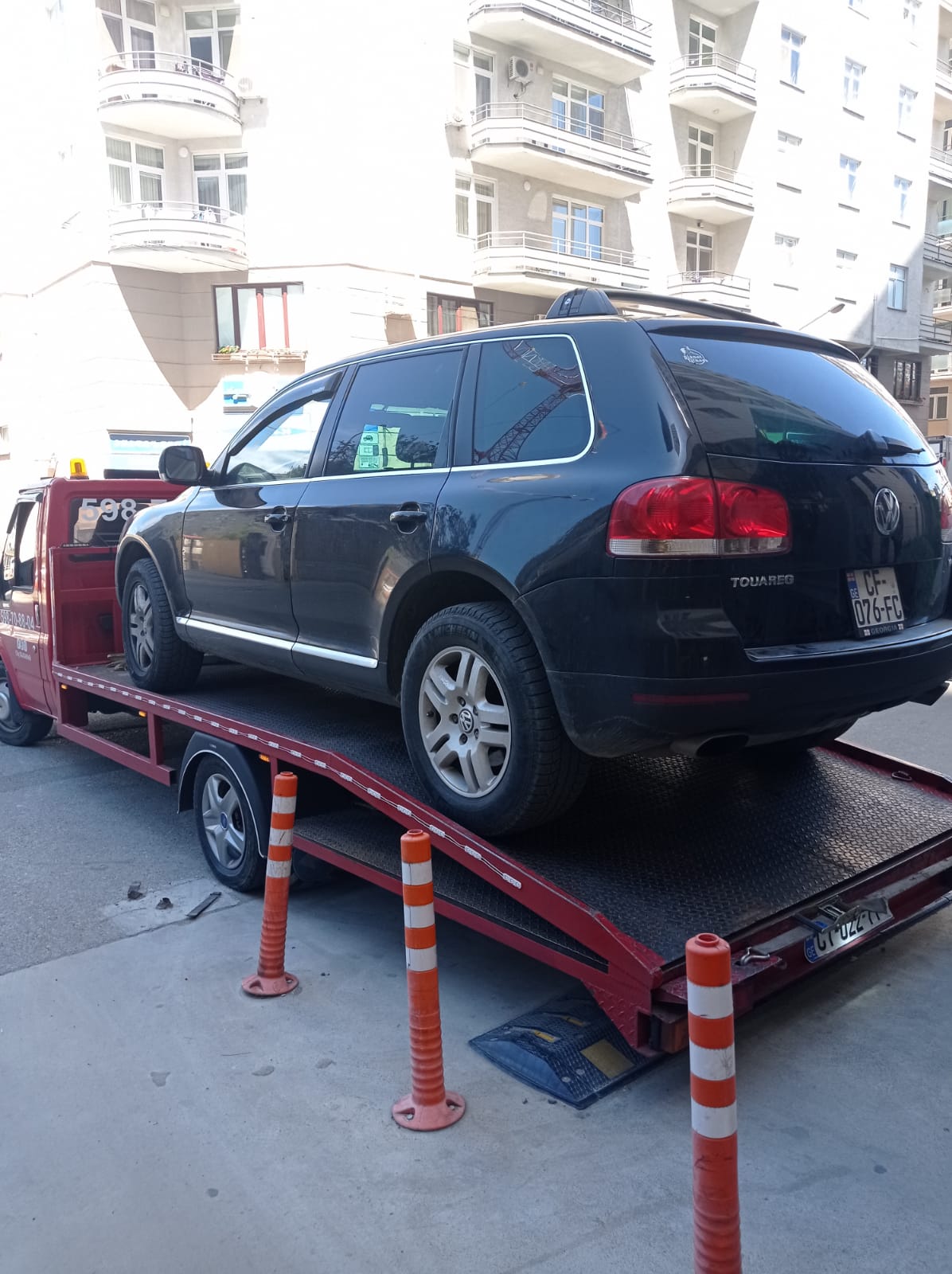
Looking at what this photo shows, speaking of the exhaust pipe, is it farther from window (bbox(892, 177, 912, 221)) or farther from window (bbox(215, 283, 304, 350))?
window (bbox(892, 177, 912, 221))

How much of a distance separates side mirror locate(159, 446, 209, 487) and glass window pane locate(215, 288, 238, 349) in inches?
756

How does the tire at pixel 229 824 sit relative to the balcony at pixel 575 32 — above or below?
below

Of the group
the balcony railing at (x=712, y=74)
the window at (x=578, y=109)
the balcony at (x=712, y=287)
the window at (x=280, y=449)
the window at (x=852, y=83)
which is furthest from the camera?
the window at (x=852, y=83)

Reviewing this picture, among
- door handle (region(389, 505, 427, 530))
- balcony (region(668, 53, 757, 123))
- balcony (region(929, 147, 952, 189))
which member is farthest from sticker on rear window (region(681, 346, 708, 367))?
balcony (region(929, 147, 952, 189))

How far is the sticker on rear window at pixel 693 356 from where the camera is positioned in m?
3.34

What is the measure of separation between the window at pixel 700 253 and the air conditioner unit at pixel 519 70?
22.6ft

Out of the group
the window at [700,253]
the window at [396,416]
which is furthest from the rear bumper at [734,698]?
the window at [700,253]

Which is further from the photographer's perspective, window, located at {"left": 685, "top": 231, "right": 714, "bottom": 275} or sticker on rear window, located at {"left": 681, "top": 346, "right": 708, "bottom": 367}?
window, located at {"left": 685, "top": 231, "right": 714, "bottom": 275}

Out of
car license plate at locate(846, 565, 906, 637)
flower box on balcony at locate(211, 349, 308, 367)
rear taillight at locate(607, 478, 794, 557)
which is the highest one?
flower box on balcony at locate(211, 349, 308, 367)

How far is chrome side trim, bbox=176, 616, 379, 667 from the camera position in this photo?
14.1ft

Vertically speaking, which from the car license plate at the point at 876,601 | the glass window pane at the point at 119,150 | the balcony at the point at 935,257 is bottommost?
the car license plate at the point at 876,601

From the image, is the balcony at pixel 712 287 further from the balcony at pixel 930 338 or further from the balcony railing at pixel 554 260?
the balcony at pixel 930 338

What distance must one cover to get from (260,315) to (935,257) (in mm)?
25953

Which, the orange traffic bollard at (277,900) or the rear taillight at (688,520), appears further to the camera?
the orange traffic bollard at (277,900)
